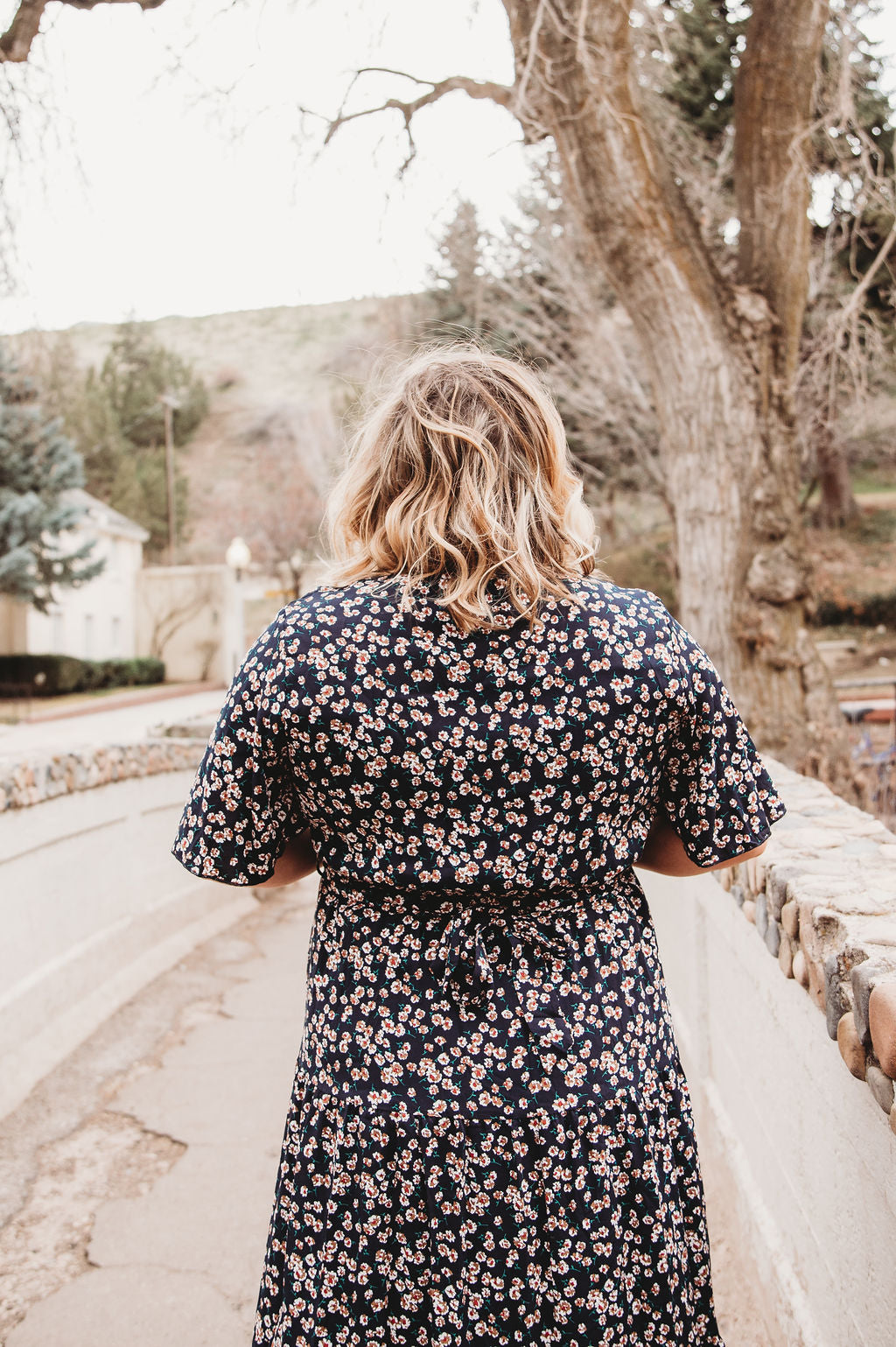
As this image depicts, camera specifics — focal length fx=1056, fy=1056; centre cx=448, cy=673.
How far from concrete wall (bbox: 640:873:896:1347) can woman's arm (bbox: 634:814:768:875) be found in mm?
433

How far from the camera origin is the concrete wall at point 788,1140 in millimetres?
1612

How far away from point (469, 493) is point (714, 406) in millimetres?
4209

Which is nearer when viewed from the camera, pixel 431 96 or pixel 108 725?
pixel 431 96

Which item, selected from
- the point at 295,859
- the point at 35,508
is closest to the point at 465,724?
the point at 295,859

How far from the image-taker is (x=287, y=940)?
566 cm

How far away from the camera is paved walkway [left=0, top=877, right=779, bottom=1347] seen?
2.53 meters

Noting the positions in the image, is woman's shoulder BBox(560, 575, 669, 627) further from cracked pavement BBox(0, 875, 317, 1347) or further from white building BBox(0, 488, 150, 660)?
white building BBox(0, 488, 150, 660)

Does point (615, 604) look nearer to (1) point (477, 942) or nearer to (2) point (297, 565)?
(1) point (477, 942)

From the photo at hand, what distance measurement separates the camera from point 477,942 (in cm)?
139

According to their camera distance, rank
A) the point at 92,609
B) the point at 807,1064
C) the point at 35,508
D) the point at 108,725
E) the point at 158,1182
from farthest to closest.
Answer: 1. the point at 92,609
2. the point at 35,508
3. the point at 108,725
4. the point at 158,1182
5. the point at 807,1064

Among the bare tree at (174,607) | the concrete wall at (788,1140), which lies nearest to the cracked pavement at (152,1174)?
the concrete wall at (788,1140)

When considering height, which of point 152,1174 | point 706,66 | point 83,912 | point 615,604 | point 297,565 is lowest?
point 152,1174

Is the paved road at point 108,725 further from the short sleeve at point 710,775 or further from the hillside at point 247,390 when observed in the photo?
the short sleeve at point 710,775

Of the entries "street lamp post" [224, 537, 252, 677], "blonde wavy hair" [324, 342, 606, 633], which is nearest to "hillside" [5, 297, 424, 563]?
"street lamp post" [224, 537, 252, 677]
